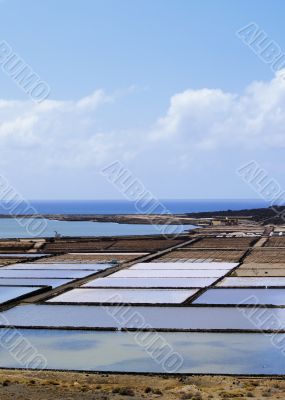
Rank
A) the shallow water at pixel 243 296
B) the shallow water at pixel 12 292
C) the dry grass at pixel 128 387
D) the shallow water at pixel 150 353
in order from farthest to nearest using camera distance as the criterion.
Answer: the shallow water at pixel 12 292 < the shallow water at pixel 243 296 < the shallow water at pixel 150 353 < the dry grass at pixel 128 387

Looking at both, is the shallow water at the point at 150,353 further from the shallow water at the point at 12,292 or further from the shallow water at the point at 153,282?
the shallow water at the point at 153,282

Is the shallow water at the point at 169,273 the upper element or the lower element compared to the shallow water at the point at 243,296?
upper

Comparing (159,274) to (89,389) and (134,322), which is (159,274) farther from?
(89,389)

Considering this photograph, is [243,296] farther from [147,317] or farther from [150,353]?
[150,353]

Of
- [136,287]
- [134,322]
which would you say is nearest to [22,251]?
[136,287]

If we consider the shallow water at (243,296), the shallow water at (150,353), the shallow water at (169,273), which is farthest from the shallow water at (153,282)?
the shallow water at (150,353)

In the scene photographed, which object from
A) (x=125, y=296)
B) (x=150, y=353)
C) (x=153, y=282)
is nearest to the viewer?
(x=150, y=353)

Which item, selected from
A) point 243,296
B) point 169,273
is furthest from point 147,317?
point 169,273

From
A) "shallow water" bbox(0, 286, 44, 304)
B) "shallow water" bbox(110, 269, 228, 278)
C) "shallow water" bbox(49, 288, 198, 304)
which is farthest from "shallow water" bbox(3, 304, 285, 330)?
"shallow water" bbox(110, 269, 228, 278)
